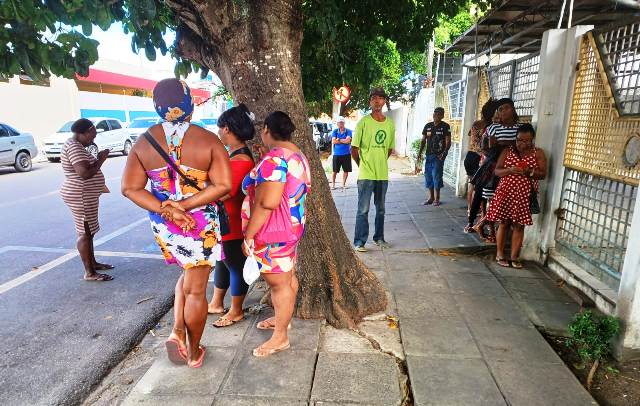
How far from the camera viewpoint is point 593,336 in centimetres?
264

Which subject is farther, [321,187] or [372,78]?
[372,78]

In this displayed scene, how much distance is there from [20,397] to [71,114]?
903 inches

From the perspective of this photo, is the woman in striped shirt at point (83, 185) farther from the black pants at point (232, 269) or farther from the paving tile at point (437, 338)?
the paving tile at point (437, 338)

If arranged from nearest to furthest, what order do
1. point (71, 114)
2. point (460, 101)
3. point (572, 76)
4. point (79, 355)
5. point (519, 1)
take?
1. point (79, 355)
2. point (572, 76)
3. point (519, 1)
4. point (460, 101)
5. point (71, 114)

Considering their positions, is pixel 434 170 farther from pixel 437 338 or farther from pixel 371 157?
pixel 437 338

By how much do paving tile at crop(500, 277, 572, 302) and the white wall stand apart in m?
20.9

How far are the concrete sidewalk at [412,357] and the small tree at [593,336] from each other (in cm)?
18

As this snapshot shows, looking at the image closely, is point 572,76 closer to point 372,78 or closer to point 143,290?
point 372,78

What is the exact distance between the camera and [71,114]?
21750 millimetres

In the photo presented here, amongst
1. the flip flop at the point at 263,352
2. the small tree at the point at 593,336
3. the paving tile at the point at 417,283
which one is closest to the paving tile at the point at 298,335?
the flip flop at the point at 263,352

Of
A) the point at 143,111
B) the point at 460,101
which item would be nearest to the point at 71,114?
the point at 143,111

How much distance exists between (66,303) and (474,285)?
381 cm

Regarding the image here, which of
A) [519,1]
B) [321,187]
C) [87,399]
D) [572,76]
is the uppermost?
[519,1]

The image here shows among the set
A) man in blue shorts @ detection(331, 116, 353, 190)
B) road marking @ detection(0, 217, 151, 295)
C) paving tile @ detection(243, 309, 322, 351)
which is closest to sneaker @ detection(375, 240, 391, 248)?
paving tile @ detection(243, 309, 322, 351)
